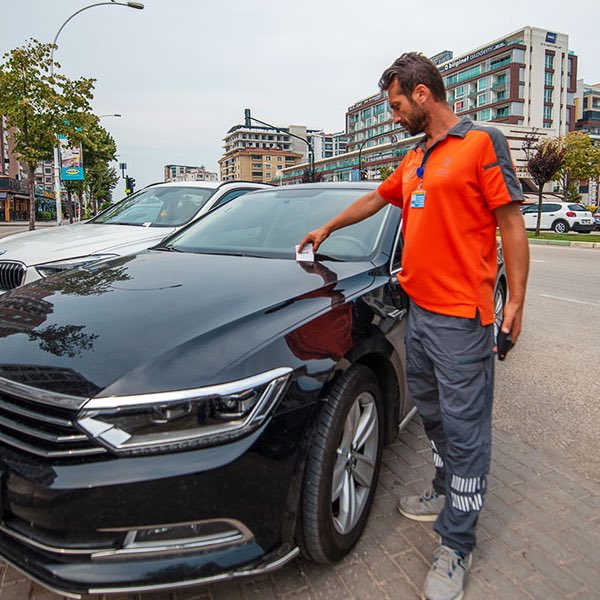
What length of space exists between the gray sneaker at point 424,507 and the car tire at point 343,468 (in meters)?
0.25

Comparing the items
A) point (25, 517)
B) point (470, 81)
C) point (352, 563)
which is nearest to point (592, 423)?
point (352, 563)

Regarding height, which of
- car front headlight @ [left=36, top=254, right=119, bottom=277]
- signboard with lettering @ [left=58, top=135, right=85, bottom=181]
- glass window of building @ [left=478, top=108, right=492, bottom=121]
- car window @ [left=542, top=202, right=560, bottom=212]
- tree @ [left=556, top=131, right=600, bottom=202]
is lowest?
car front headlight @ [left=36, top=254, right=119, bottom=277]

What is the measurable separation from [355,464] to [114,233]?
14.2 ft

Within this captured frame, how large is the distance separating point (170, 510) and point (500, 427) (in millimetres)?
2593

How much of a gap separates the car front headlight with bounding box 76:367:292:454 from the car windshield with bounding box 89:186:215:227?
470cm

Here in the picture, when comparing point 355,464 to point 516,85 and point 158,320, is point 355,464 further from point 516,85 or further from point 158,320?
point 516,85

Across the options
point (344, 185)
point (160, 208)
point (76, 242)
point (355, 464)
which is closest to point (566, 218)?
point (160, 208)

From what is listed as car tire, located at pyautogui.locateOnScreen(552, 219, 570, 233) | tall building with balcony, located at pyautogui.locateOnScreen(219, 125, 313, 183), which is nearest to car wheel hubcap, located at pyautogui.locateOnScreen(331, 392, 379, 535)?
car tire, located at pyautogui.locateOnScreen(552, 219, 570, 233)

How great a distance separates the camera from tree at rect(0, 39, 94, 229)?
1763 centimetres

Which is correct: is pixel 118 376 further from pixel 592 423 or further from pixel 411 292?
pixel 592 423

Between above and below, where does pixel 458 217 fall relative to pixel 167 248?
above

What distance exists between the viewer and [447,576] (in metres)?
2.02

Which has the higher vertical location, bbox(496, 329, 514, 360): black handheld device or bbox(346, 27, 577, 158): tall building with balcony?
bbox(346, 27, 577, 158): tall building with balcony

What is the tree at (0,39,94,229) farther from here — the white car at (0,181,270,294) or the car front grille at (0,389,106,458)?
the car front grille at (0,389,106,458)
